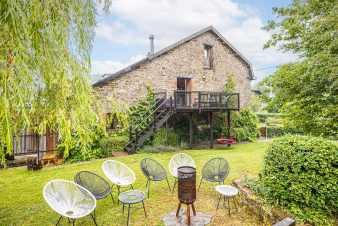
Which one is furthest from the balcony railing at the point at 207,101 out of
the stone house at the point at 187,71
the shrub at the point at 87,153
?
the shrub at the point at 87,153

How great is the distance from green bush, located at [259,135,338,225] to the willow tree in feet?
10.7

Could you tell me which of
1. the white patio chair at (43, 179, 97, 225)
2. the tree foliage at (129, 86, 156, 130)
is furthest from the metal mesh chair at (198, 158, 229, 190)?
the tree foliage at (129, 86, 156, 130)

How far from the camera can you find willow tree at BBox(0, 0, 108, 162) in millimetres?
2221

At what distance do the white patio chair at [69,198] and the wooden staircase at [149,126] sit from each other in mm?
7040

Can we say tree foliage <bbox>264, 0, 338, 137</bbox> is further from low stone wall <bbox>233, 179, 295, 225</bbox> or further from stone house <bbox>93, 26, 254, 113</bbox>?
stone house <bbox>93, 26, 254, 113</bbox>

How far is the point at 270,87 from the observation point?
626cm

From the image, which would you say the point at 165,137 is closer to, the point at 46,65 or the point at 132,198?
the point at 132,198

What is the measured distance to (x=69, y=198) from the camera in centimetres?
373

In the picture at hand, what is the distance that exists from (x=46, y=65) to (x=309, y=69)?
4.99 m

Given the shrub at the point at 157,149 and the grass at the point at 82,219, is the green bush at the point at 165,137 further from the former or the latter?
the grass at the point at 82,219

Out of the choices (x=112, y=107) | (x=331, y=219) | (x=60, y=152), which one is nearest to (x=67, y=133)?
(x=112, y=107)

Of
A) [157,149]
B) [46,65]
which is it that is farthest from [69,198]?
[157,149]

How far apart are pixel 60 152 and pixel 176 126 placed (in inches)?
265

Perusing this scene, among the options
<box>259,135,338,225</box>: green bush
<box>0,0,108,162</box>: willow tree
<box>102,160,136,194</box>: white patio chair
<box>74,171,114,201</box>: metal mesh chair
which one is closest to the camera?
<box>0,0,108,162</box>: willow tree
